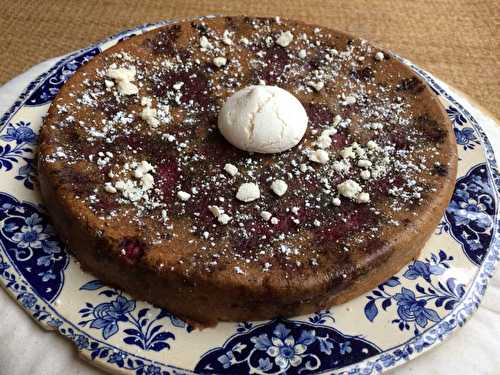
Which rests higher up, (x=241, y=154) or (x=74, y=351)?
(x=241, y=154)

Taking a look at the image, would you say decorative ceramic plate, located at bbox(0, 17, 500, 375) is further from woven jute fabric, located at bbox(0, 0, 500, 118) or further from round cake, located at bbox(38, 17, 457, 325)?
woven jute fabric, located at bbox(0, 0, 500, 118)

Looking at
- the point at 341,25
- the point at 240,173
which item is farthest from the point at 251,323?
the point at 341,25

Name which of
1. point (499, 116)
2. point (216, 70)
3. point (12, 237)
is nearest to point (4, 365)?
point (12, 237)

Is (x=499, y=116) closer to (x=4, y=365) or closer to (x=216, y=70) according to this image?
(x=216, y=70)

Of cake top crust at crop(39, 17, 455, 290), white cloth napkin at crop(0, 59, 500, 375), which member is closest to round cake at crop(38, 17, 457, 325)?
cake top crust at crop(39, 17, 455, 290)

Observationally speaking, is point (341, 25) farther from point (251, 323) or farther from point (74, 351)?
point (74, 351)

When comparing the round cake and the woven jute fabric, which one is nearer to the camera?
the round cake
